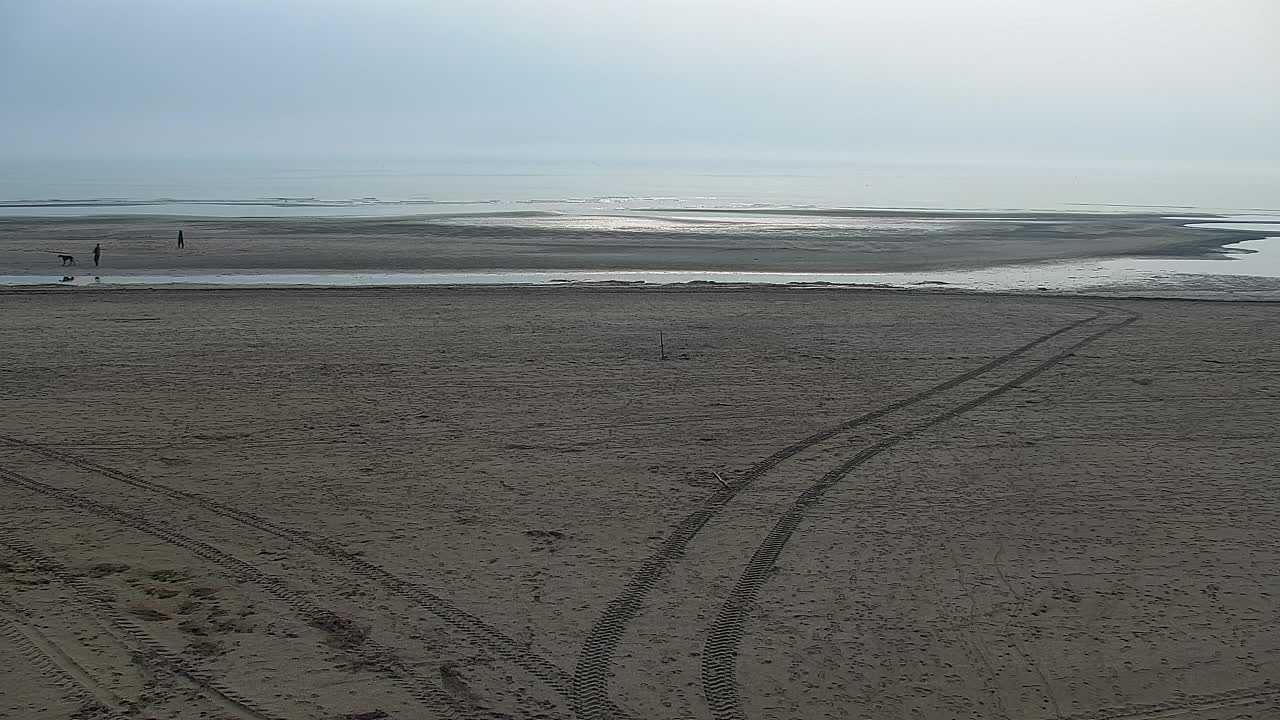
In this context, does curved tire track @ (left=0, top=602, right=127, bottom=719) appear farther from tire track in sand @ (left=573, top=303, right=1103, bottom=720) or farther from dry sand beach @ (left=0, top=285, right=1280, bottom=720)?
tire track in sand @ (left=573, top=303, right=1103, bottom=720)

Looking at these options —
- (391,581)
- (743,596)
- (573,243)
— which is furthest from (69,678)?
(573,243)

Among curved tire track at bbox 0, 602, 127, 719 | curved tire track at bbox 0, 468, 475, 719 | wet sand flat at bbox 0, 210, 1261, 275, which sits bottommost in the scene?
curved tire track at bbox 0, 602, 127, 719

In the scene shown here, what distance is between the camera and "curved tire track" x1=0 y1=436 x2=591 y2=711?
691 centimetres

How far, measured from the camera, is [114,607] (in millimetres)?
7629

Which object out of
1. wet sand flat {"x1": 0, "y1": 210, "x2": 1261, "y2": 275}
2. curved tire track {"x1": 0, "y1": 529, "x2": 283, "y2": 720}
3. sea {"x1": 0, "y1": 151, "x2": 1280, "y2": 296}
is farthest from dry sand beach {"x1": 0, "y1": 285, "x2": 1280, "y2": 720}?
wet sand flat {"x1": 0, "y1": 210, "x2": 1261, "y2": 275}

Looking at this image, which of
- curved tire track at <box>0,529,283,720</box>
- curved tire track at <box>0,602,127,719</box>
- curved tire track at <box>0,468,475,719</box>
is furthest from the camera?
curved tire track at <box>0,468,475,719</box>

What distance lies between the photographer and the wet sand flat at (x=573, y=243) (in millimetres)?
35281

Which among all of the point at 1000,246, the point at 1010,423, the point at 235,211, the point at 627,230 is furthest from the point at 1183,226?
the point at 235,211

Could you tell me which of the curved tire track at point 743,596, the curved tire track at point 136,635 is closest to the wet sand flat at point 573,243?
the curved tire track at point 743,596

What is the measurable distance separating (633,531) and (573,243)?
114 feet

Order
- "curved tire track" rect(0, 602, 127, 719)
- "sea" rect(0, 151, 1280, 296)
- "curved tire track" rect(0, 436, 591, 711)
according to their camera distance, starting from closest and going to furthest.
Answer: "curved tire track" rect(0, 602, 127, 719), "curved tire track" rect(0, 436, 591, 711), "sea" rect(0, 151, 1280, 296)

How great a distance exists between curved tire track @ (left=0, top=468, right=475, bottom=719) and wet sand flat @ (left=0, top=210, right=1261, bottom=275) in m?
23.8

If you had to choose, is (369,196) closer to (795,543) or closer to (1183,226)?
(1183,226)

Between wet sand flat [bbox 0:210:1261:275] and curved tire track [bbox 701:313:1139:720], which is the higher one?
wet sand flat [bbox 0:210:1261:275]
